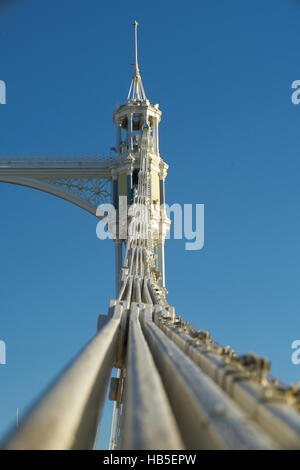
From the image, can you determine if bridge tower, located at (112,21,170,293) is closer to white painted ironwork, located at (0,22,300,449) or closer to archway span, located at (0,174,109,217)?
archway span, located at (0,174,109,217)

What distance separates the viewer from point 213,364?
137 inches

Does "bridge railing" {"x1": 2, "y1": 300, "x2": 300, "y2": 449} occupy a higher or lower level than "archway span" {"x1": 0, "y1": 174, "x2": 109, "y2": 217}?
lower

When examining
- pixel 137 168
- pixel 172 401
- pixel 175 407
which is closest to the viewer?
pixel 175 407

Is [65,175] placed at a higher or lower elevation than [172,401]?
higher

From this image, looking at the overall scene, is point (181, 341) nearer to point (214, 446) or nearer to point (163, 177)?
point (214, 446)

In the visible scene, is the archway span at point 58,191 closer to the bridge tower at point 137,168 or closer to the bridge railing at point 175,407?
the bridge tower at point 137,168

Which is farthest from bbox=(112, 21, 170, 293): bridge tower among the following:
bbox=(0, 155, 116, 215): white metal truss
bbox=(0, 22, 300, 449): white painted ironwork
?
bbox=(0, 22, 300, 449): white painted ironwork

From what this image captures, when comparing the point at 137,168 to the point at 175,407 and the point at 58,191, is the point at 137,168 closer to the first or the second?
the point at 58,191

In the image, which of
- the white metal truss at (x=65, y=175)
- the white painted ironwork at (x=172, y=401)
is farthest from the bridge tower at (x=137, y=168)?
the white painted ironwork at (x=172, y=401)

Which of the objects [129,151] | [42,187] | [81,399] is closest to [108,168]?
[129,151]

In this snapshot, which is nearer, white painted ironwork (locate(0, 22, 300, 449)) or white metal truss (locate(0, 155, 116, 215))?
white painted ironwork (locate(0, 22, 300, 449))

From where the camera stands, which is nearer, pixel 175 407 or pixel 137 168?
pixel 175 407

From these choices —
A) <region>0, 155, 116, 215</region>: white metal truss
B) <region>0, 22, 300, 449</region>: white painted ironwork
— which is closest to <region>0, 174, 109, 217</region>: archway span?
<region>0, 155, 116, 215</region>: white metal truss

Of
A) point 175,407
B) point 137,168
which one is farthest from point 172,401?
point 137,168
